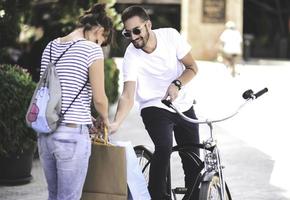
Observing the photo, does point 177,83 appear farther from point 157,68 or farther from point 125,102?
point 125,102

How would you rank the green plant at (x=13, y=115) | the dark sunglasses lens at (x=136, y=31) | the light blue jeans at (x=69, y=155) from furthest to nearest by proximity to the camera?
1. the green plant at (x=13, y=115)
2. the dark sunglasses lens at (x=136, y=31)
3. the light blue jeans at (x=69, y=155)

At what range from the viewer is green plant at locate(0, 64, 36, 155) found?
7.40 meters

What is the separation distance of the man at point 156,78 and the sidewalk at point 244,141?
4.82ft

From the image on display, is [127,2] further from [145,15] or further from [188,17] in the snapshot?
[145,15]

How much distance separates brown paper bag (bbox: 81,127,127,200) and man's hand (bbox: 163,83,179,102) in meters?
0.61

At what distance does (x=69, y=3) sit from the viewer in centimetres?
1326

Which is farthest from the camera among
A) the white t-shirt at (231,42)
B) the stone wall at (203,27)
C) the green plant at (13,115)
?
the stone wall at (203,27)

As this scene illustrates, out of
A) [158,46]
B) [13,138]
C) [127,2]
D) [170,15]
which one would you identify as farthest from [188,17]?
[158,46]

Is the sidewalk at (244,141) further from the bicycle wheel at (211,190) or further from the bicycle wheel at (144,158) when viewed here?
the bicycle wheel at (211,190)

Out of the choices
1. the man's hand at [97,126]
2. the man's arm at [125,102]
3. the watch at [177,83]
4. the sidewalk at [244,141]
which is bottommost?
the sidewalk at [244,141]

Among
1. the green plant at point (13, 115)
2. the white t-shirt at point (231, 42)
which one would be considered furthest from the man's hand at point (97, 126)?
the white t-shirt at point (231, 42)

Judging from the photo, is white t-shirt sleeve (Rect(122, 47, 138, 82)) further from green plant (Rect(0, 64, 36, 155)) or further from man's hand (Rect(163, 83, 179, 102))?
green plant (Rect(0, 64, 36, 155))

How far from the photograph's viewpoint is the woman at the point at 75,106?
14.2 feet

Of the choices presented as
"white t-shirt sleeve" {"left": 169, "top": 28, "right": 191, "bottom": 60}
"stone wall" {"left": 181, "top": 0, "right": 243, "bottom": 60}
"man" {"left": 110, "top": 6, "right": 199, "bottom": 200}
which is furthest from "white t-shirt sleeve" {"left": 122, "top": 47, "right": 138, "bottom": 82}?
"stone wall" {"left": 181, "top": 0, "right": 243, "bottom": 60}
